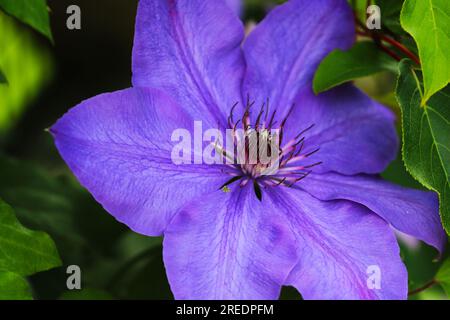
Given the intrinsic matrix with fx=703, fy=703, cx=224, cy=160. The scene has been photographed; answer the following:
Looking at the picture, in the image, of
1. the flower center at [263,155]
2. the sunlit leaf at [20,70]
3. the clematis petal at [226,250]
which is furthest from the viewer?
the sunlit leaf at [20,70]

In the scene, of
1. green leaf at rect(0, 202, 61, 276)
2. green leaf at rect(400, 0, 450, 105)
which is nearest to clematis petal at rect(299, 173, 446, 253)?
green leaf at rect(400, 0, 450, 105)

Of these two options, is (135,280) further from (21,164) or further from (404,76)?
(404,76)

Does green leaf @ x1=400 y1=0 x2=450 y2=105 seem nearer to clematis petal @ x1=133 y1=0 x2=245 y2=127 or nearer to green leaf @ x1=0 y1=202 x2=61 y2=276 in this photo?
clematis petal @ x1=133 y1=0 x2=245 y2=127

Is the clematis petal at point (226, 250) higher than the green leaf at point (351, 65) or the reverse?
the reverse

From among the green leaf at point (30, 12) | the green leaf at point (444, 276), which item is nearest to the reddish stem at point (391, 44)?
the green leaf at point (444, 276)

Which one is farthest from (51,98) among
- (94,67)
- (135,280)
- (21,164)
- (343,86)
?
(343,86)

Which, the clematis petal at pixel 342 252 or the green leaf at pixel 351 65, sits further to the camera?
the green leaf at pixel 351 65

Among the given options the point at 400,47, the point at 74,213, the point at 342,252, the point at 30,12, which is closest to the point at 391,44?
the point at 400,47

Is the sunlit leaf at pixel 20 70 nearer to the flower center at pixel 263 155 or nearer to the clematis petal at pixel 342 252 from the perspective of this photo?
the flower center at pixel 263 155

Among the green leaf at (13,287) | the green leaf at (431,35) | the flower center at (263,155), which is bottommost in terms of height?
the green leaf at (13,287)
